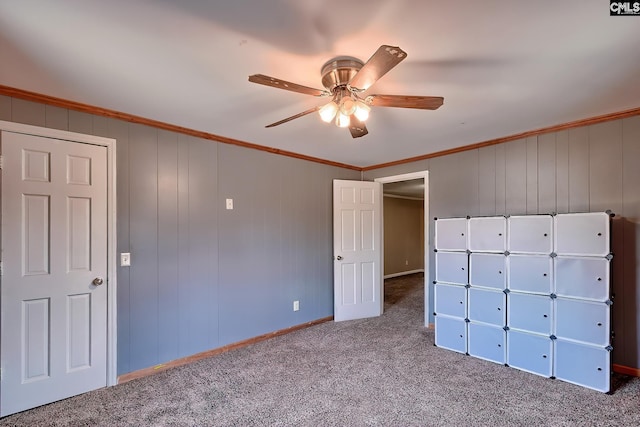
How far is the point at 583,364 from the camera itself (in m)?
2.48

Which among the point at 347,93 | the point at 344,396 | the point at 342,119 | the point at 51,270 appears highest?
the point at 347,93

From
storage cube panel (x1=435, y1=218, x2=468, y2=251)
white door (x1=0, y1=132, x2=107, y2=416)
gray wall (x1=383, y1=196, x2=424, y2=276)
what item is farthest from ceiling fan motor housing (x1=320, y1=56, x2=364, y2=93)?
gray wall (x1=383, y1=196, x2=424, y2=276)

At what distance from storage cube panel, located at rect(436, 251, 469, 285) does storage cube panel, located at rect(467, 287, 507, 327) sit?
160 mm

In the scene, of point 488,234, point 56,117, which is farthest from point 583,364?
point 56,117

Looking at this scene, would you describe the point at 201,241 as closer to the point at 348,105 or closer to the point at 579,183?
the point at 348,105

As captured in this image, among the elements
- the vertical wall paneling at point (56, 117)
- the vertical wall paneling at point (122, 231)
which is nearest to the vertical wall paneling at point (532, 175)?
the vertical wall paneling at point (122, 231)

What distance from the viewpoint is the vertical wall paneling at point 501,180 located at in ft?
11.1

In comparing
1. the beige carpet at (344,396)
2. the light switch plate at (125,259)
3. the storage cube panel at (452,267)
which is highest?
the light switch plate at (125,259)

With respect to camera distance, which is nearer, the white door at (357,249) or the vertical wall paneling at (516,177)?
the vertical wall paneling at (516,177)

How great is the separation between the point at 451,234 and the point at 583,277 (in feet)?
3.66

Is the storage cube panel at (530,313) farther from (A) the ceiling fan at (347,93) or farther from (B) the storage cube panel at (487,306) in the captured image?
(A) the ceiling fan at (347,93)

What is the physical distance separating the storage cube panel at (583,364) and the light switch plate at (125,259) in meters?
3.74

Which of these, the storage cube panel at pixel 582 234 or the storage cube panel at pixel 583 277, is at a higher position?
the storage cube panel at pixel 582 234

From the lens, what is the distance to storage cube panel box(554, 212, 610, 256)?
2.40 meters
